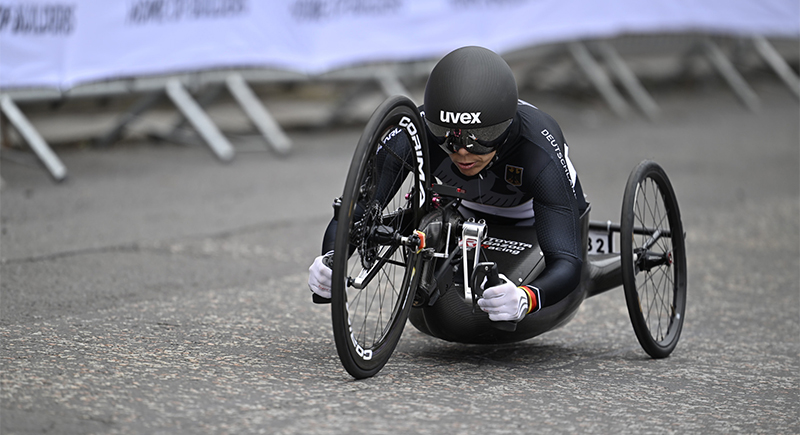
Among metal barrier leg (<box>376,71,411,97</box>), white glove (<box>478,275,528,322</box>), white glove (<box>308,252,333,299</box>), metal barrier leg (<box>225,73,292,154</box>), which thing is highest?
metal barrier leg (<box>376,71,411,97</box>)

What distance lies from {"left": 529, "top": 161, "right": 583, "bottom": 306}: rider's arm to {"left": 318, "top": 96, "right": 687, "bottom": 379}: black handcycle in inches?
8.0

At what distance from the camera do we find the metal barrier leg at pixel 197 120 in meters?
8.92

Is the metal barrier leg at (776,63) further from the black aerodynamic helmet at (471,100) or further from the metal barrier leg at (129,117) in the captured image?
the black aerodynamic helmet at (471,100)

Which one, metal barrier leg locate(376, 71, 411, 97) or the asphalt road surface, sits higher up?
metal barrier leg locate(376, 71, 411, 97)

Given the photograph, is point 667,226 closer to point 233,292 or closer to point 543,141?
point 543,141

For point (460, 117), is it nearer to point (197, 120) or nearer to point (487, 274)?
point (487, 274)

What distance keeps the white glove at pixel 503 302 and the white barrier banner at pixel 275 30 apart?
17.1 feet

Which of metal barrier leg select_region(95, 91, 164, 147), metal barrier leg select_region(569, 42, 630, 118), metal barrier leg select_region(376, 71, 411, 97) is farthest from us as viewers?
metal barrier leg select_region(569, 42, 630, 118)

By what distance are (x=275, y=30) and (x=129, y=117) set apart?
1.60 meters

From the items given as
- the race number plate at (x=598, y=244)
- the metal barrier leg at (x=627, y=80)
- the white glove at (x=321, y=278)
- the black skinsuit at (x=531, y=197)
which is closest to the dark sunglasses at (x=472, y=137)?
the black skinsuit at (x=531, y=197)

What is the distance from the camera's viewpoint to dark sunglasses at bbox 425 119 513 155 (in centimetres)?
363

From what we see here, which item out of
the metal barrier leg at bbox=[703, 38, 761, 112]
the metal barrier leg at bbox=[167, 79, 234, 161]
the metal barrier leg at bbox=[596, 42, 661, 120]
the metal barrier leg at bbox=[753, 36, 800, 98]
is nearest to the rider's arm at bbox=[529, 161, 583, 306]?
the metal barrier leg at bbox=[167, 79, 234, 161]

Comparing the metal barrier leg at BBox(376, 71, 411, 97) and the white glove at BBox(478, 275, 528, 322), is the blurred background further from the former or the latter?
the white glove at BBox(478, 275, 528, 322)

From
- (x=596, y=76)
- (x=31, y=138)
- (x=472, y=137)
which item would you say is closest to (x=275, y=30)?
(x=31, y=138)
